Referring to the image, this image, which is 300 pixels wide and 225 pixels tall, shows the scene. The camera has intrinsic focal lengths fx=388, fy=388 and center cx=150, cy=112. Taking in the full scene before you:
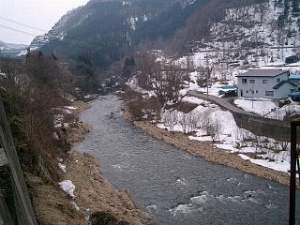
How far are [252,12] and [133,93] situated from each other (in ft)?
129

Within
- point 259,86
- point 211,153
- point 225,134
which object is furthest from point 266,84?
point 211,153

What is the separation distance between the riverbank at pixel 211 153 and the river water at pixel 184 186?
1.43 ft

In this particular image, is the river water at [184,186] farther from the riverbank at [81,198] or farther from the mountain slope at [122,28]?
the mountain slope at [122,28]

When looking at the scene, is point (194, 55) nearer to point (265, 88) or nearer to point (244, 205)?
point (265, 88)

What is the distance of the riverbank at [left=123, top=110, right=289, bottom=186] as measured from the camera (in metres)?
15.9

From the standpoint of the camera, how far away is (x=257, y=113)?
2414cm

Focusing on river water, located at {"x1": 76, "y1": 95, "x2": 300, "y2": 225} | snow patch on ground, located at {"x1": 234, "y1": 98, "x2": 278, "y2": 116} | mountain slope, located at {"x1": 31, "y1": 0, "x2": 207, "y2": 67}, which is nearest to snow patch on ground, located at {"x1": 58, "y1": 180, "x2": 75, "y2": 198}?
river water, located at {"x1": 76, "y1": 95, "x2": 300, "y2": 225}

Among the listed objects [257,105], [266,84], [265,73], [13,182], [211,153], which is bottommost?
[211,153]

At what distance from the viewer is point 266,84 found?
27.7 m

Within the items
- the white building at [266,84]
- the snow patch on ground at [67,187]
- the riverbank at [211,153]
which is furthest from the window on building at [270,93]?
the snow patch on ground at [67,187]

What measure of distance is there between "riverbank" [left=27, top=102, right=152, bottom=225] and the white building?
1414 cm

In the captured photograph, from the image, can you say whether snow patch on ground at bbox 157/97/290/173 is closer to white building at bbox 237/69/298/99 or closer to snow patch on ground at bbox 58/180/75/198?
white building at bbox 237/69/298/99

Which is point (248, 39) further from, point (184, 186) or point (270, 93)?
point (184, 186)

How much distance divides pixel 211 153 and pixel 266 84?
10483 millimetres
